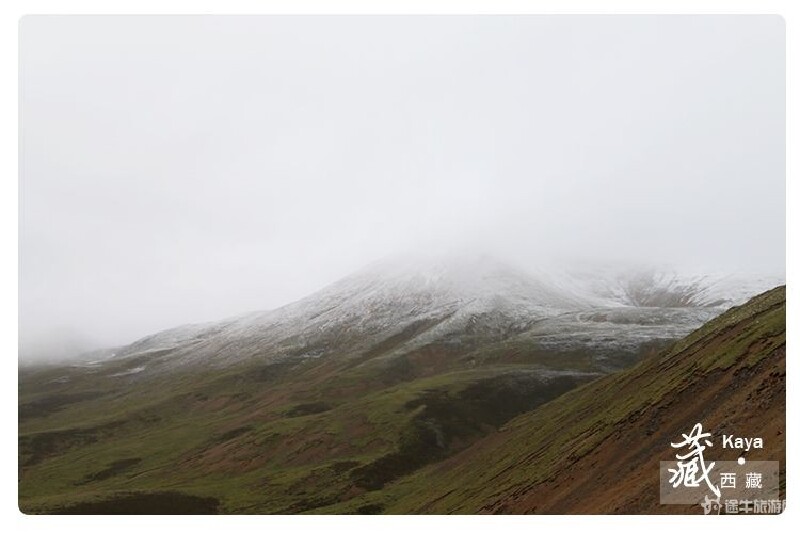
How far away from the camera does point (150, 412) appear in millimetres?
180000

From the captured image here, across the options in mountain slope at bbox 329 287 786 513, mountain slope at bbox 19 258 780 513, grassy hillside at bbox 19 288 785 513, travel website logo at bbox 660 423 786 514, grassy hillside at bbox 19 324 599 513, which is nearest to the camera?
travel website logo at bbox 660 423 786 514

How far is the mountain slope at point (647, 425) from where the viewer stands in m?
38.1

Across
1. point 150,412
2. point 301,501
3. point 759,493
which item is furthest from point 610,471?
point 150,412

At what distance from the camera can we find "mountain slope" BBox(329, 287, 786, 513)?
38.1 m

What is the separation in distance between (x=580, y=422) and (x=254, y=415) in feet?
381

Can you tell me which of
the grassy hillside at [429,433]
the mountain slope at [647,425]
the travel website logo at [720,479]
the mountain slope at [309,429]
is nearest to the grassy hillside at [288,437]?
the mountain slope at [309,429]

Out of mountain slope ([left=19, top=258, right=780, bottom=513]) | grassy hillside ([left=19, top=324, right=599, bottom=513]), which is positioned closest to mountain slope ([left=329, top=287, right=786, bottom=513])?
mountain slope ([left=19, top=258, right=780, bottom=513])

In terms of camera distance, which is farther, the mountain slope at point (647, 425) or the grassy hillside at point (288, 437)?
the grassy hillside at point (288, 437)

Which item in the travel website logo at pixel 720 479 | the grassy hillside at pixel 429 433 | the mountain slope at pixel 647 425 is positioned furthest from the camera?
the grassy hillside at pixel 429 433

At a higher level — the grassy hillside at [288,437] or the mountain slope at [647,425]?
the mountain slope at [647,425]

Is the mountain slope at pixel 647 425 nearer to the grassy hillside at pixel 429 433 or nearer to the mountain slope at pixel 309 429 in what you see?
the grassy hillside at pixel 429 433

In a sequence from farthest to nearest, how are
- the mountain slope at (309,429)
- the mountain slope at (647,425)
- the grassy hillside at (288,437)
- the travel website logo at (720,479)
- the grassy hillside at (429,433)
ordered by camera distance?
the mountain slope at (309,429) → the grassy hillside at (288,437) → the grassy hillside at (429,433) → the mountain slope at (647,425) → the travel website logo at (720,479)

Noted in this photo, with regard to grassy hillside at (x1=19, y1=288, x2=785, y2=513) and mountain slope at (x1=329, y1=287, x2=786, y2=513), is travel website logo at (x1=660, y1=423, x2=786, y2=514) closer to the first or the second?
mountain slope at (x1=329, y1=287, x2=786, y2=513)

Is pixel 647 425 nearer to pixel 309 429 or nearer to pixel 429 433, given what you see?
pixel 429 433
